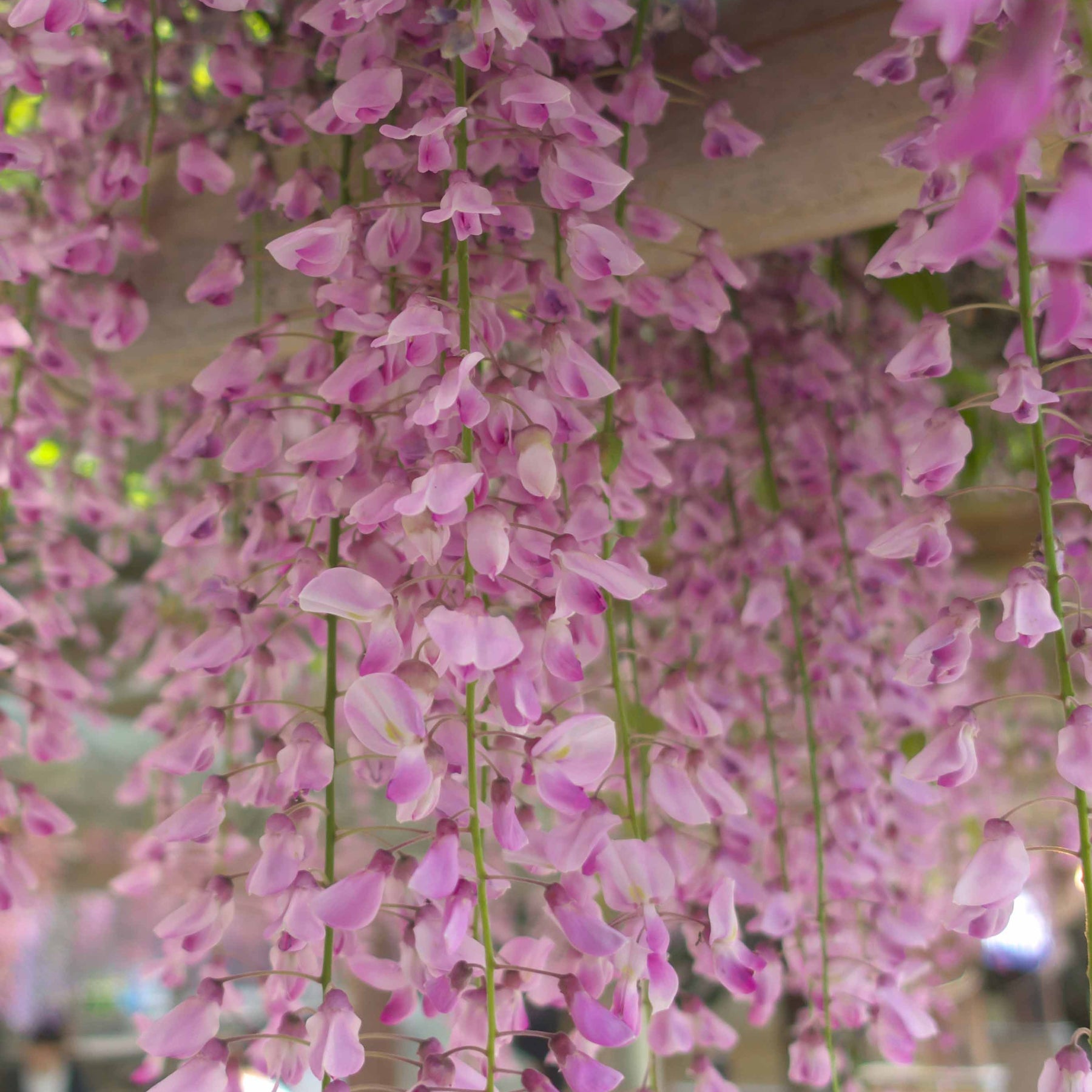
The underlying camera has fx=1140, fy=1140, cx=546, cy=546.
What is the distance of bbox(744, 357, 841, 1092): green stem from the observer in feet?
2.78

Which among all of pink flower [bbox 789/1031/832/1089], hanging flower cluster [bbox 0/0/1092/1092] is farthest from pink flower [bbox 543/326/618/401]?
pink flower [bbox 789/1031/832/1089]

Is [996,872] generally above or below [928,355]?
below

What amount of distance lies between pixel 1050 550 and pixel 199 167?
69cm

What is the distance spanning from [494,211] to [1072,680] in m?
0.39

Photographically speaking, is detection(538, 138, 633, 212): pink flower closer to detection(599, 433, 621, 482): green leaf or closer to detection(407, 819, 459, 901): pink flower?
detection(599, 433, 621, 482): green leaf

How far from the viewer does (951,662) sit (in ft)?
1.94

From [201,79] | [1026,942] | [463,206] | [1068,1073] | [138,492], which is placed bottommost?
[1026,942]

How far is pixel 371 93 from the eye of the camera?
607 mm

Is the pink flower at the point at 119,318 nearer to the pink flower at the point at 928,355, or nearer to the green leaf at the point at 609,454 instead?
the green leaf at the point at 609,454

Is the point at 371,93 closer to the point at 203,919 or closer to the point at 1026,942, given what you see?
the point at 203,919

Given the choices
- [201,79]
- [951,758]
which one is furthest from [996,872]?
[201,79]

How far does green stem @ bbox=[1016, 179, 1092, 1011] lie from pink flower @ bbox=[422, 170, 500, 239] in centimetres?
29

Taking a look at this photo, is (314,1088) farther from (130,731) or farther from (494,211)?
(494,211)

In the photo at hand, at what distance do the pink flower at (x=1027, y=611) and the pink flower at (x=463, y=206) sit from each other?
0.31 metres
